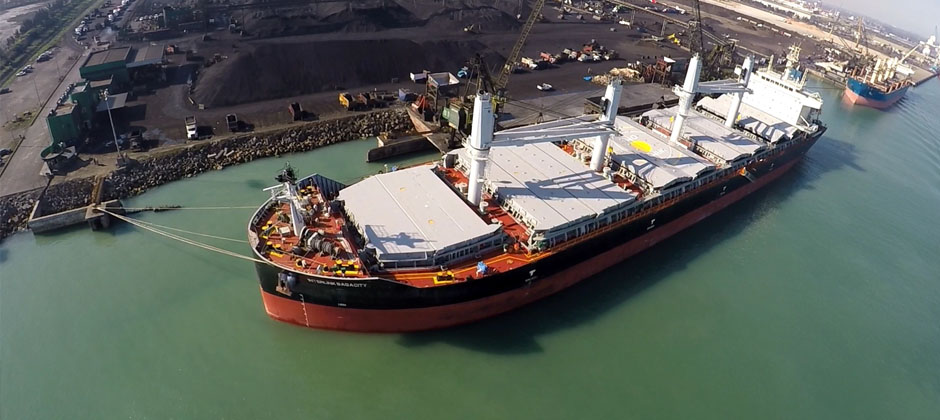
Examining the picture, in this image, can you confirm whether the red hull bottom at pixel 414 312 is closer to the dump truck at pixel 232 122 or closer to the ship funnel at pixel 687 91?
the ship funnel at pixel 687 91

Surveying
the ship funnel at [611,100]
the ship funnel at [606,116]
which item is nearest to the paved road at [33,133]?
the ship funnel at [606,116]

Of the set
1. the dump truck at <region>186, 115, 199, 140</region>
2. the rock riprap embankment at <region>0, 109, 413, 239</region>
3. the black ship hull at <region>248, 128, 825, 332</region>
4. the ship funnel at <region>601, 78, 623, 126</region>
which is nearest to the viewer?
the black ship hull at <region>248, 128, 825, 332</region>

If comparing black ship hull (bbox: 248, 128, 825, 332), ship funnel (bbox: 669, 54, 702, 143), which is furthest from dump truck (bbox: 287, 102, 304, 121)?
ship funnel (bbox: 669, 54, 702, 143)

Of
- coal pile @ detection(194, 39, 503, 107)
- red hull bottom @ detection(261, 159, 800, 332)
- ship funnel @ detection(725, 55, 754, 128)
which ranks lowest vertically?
red hull bottom @ detection(261, 159, 800, 332)

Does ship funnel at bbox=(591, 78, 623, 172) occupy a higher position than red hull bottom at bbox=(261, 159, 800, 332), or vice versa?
ship funnel at bbox=(591, 78, 623, 172)

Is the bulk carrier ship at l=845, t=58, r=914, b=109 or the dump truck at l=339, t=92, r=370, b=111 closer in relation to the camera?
the dump truck at l=339, t=92, r=370, b=111

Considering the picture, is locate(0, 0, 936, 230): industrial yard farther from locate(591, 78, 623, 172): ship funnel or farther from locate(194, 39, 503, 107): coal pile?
locate(591, 78, 623, 172): ship funnel

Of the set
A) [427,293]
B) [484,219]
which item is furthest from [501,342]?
[484,219]
